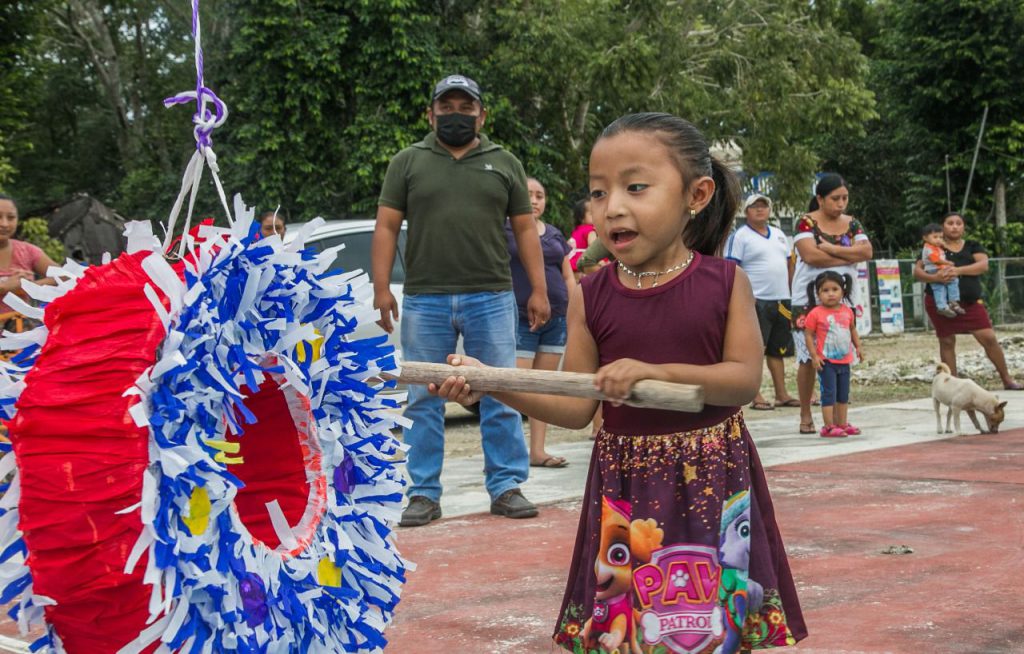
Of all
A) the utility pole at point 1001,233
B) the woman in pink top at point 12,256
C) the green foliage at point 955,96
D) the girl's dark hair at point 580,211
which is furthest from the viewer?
the green foliage at point 955,96

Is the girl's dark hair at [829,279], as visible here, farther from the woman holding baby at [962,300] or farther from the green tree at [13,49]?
the green tree at [13,49]

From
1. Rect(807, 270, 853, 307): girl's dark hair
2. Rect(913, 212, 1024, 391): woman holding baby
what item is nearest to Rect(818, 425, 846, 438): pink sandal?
Rect(807, 270, 853, 307): girl's dark hair

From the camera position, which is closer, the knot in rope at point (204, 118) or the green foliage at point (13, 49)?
the knot in rope at point (204, 118)

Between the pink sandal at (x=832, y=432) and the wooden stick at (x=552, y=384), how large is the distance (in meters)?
5.59

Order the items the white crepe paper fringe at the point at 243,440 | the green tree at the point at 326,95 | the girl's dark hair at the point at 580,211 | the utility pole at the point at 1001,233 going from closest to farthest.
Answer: the white crepe paper fringe at the point at 243,440 → the girl's dark hair at the point at 580,211 → the green tree at the point at 326,95 → the utility pole at the point at 1001,233

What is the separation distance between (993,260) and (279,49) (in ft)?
41.2

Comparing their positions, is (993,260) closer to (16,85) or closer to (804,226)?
(804,226)

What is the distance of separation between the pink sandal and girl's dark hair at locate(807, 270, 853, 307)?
818 mm

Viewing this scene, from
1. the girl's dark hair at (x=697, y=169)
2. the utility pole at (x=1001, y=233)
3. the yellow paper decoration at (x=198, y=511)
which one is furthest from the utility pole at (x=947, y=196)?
the yellow paper decoration at (x=198, y=511)

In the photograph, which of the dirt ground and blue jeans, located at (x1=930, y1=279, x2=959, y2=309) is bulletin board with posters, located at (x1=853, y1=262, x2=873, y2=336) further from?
blue jeans, located at (x1=930, y1=279, x2=959, y2=309)

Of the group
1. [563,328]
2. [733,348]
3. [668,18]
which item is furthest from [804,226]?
[668,18]

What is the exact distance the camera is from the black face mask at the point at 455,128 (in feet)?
17.2

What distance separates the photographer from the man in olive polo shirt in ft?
17.2

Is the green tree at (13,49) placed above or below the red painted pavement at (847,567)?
above
